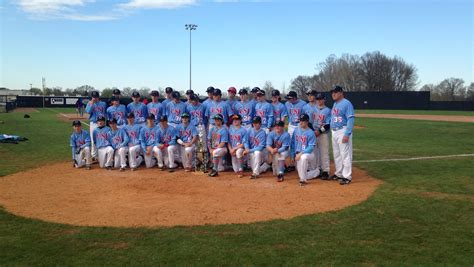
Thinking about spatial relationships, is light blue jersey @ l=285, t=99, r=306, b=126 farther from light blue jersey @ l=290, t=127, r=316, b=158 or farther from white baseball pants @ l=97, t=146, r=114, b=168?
white baseball pants @ l=97, t=146, r=114, b=168

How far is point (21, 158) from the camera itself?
36.1 ft

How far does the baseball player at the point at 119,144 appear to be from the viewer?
9.48 meters

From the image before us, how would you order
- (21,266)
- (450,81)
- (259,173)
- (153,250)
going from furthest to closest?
(450,81) < (259,173) < (153,250) < (21,266)

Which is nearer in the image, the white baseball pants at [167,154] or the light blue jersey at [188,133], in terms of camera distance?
the white baseball pants at [167,154]

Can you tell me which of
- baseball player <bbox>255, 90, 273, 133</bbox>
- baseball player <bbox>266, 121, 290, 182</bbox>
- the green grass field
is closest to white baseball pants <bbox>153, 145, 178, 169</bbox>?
baseball player <bbox>255, 90, 273, 133</bbox>

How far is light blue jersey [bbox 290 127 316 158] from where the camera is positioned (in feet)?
26.5

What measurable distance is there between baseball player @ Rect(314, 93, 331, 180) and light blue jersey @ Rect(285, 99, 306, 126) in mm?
507

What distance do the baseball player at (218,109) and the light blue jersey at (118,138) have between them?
2142 mm

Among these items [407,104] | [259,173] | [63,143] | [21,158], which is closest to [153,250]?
[259,173]

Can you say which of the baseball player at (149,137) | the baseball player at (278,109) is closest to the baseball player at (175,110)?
the baseball player at (149,137)

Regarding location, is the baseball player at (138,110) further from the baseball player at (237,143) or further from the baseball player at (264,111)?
the baseball player at (264,111)

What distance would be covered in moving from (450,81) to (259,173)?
3049 inches

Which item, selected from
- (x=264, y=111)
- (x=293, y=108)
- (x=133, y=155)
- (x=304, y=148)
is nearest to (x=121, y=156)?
(x=133, y=155)

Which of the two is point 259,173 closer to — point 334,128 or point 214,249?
point 334,128
